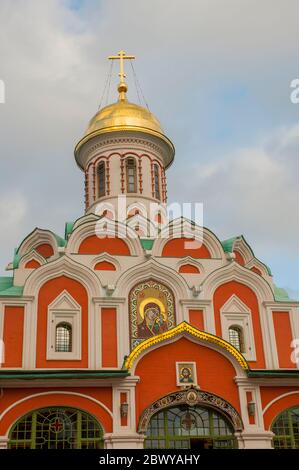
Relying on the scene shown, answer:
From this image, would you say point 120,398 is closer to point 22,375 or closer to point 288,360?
point 22,375

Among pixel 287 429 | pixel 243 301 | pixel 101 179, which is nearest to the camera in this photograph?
pixel 287 429

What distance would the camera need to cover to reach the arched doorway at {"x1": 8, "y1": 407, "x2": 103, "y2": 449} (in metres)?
13.2

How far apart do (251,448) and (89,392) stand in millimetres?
3628

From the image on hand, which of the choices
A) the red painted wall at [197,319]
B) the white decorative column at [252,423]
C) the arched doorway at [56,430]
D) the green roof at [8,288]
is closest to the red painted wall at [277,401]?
the white decorative column at [252,423]

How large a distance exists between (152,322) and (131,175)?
5.88 meters

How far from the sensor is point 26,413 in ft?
43.9

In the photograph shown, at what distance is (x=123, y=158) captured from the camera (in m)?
19.7

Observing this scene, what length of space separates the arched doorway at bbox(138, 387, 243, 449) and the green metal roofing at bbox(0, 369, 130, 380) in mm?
1050

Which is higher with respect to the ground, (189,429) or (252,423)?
(252,423)

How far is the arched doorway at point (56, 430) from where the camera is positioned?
1322 centimetres

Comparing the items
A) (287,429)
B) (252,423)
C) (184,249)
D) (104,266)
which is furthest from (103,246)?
(287,429)

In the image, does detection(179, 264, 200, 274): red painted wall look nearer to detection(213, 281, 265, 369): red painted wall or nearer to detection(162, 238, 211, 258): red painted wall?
detection(162, 238, 211, 258): red painted wall

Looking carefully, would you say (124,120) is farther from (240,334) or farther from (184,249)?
(240,334)

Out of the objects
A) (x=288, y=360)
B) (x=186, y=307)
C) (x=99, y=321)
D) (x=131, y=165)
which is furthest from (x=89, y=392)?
(x=131, y=165)
